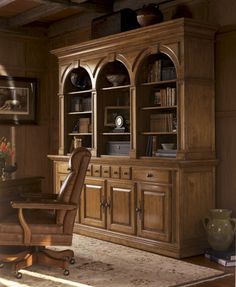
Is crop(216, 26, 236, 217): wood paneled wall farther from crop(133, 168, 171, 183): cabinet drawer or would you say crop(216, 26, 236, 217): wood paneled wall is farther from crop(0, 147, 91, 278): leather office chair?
crop(0, 147, 91, 278): leather office chair

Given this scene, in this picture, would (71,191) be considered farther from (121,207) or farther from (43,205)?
(121,207)

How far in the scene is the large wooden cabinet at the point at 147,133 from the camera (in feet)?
17.0

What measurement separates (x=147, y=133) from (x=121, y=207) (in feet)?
2.91

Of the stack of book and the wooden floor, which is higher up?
the stack of book

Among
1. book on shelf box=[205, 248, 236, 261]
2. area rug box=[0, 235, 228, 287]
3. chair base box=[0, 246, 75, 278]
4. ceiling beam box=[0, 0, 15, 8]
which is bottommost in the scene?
area rug box=[0, 235, 228, 287]

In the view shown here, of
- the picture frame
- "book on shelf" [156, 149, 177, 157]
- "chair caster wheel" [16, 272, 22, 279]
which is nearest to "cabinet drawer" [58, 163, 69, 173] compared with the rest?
the picture frame

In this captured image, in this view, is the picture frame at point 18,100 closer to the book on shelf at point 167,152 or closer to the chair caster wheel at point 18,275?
the book on shelf at point 167,152

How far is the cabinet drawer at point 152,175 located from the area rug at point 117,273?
2.47ft

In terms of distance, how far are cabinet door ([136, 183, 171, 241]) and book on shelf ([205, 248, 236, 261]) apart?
0.42m

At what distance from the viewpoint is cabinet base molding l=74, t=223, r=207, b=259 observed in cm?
514

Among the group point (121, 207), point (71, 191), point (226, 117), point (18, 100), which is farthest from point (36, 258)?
point (18, 100)

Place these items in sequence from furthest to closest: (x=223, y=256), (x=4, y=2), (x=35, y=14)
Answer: (x=35, y=14), (x=4, y=2), (x=223, y=256)

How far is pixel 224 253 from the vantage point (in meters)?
4.99

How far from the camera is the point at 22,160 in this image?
784 cm
